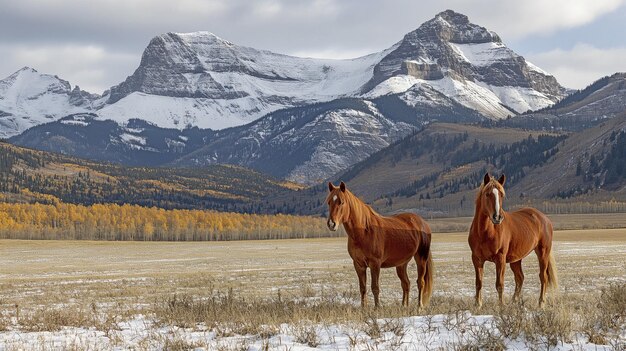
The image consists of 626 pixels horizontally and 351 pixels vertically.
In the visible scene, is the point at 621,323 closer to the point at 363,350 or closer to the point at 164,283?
the point at 363,350

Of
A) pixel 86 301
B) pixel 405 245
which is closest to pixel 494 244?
pixel 405 245

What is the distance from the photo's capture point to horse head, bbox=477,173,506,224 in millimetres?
13875

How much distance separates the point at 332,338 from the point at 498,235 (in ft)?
17.6

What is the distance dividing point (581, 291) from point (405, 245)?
12514 millimetres

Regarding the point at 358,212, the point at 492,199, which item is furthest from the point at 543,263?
the point at 358,212

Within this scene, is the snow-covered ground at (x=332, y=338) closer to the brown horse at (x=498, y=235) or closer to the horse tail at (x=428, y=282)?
the brown horse at (x=498, y=235)

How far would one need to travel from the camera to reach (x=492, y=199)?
1423cm

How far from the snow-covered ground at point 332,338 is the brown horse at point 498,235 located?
2.15m

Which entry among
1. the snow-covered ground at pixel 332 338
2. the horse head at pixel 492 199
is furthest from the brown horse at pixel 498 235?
the snow-covered ground at pixel 332 338

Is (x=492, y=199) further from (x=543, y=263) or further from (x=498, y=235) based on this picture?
(x=543, y=263)

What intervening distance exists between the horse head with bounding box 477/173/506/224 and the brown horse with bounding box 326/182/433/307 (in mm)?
2138

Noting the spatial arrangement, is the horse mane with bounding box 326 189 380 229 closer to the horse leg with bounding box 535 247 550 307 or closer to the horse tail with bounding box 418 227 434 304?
the horse tail with bounding box 418 227 434 304

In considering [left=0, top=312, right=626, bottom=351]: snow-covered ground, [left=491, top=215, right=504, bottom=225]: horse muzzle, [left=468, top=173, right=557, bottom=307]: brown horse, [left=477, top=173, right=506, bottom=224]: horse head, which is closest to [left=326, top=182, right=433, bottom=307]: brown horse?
[left=468, top=173, right=557, bottom=307]: brown horse

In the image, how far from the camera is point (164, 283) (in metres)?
37.7
